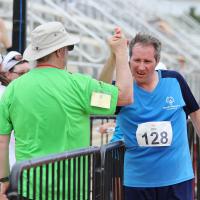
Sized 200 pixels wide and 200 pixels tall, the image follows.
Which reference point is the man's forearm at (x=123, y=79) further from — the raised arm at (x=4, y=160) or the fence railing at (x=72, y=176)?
the raised arm at (x=4, y=160)

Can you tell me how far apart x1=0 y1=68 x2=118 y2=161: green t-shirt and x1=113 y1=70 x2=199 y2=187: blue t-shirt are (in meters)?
0.81

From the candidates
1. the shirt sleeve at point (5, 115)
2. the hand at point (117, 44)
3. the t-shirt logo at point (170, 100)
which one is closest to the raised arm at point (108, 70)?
the hand at point (117, 44)

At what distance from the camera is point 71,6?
681 inches

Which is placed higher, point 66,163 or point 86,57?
point 86,57

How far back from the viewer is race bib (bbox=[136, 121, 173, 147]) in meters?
4.18

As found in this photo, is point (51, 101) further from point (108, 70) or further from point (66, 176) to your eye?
point (108, 70)

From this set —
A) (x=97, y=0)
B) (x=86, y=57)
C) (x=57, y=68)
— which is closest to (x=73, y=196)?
(x=57, y=68)

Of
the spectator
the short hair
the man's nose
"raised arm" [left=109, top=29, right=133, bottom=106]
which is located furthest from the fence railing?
the spectator

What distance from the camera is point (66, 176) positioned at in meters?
3.38

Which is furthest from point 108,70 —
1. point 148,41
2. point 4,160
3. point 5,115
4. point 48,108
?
point 4,160

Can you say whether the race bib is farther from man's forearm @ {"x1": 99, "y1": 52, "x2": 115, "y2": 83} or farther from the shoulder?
man's forearm @ {"x1": 99, "y1": 52, "x2": 115, "y2": 83}

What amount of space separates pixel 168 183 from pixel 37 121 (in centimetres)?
133

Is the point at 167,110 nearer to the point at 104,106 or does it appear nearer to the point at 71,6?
the point at 104,106

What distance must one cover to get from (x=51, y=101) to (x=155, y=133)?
110 centimetres
